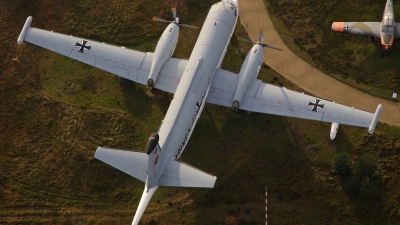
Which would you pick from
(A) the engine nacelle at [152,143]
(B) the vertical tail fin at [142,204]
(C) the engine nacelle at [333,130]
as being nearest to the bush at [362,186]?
(C) the engine nacelle at [333,130]

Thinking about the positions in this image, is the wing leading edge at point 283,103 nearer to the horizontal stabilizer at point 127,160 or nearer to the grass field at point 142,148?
the grass field at point 142,148

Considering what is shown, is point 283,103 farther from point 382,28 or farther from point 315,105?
point 382,28

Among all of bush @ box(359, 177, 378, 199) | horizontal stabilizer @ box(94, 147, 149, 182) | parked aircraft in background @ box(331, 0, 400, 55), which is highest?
parked aircraft in background @ box(331, 0, 400, 55)

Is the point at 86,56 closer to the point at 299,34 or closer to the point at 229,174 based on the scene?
the point at 229,174

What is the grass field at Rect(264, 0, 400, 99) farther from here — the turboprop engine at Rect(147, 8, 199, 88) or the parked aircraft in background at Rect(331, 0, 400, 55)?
the turboprop engine at Rect(147, 8, 199, 88)

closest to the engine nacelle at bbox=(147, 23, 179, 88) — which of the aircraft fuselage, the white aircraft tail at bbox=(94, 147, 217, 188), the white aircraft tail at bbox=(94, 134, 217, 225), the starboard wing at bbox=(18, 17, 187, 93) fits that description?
the starboard wing at bbox=(18, 17, 187, 93)

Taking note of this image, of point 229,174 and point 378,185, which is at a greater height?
point 378,185

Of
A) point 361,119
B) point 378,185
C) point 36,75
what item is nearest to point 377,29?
point 361,119
